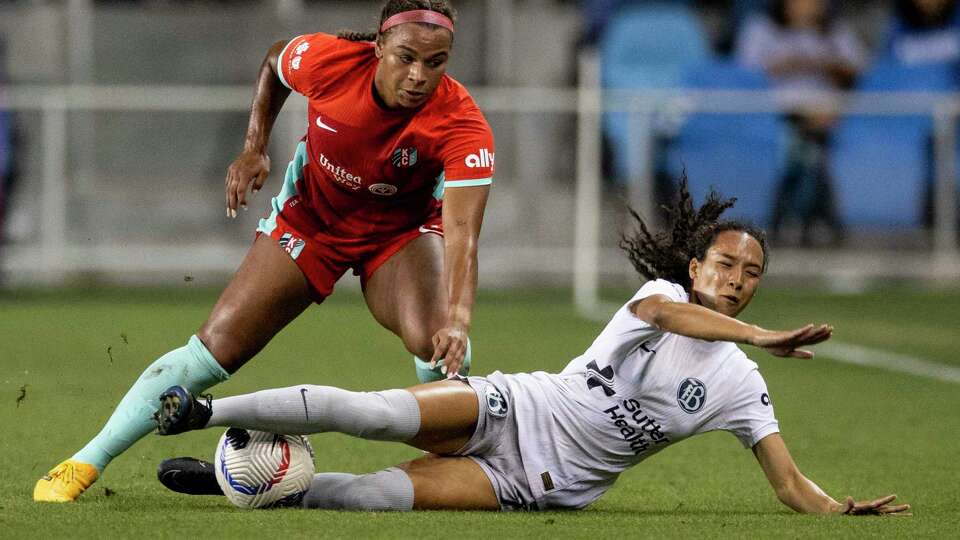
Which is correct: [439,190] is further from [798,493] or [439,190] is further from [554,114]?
[554,114]

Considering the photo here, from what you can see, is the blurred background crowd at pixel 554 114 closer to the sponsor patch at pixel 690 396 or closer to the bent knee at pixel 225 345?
the bent knee at pixel 225 345

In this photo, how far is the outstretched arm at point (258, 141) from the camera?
644 centimetres

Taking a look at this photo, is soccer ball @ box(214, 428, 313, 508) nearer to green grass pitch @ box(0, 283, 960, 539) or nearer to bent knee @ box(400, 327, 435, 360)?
green grass pitch @ box(0, 283, 960, 539)

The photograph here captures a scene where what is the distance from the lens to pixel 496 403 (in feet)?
19.5

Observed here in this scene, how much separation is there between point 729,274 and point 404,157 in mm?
1330

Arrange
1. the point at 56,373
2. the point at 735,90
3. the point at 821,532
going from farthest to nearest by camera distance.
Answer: the point at 735,90, the point at 56,373, the point at 821,532

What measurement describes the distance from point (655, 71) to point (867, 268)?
337 cm

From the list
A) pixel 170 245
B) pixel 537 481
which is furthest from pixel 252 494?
pixel 170 245

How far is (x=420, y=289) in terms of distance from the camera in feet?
21.7

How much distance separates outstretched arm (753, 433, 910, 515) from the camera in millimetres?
5859

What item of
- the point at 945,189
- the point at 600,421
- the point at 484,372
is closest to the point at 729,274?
the point at 600,421

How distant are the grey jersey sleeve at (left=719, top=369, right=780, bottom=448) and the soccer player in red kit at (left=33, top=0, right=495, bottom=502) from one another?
933 mm

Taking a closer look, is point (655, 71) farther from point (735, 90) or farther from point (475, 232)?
point (475, 232)

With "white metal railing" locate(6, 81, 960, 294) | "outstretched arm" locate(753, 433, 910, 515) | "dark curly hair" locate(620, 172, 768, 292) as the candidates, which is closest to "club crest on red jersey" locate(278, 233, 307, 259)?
"dark curly hair" locate(620, 172, 768, 292)
